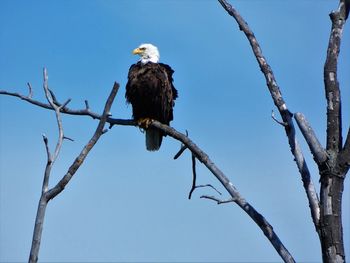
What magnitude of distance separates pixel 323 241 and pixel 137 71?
163 inches

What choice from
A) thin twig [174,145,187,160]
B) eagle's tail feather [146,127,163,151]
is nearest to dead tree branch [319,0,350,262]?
thin twig [174,145,187,160]

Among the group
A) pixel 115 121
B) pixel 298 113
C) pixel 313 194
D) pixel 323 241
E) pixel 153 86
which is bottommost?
pixel 323 241

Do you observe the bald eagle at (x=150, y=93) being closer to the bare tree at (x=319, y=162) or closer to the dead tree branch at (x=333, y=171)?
the bare tree at (x=319, y=162)

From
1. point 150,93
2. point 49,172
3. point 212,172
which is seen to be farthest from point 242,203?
point 150,93

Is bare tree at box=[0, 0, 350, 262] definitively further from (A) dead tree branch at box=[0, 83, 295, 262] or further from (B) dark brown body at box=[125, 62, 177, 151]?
(B) dark brown body at box=[125, 62, 177, 151]

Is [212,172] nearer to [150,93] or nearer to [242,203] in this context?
[242,203]

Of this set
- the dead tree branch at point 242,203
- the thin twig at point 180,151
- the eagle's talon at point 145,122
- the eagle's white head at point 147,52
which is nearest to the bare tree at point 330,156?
the dead tree branch at point 242,203

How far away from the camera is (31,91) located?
18.3 feet

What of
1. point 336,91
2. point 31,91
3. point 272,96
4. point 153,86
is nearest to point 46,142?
point 31,91

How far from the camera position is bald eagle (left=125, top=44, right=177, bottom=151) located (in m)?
7.70

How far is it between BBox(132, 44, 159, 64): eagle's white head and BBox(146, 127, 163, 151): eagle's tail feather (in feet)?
3.28

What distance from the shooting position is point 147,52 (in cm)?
866

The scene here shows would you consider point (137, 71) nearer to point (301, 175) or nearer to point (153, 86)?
point (153, 86)

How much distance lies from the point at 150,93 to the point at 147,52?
116cm
